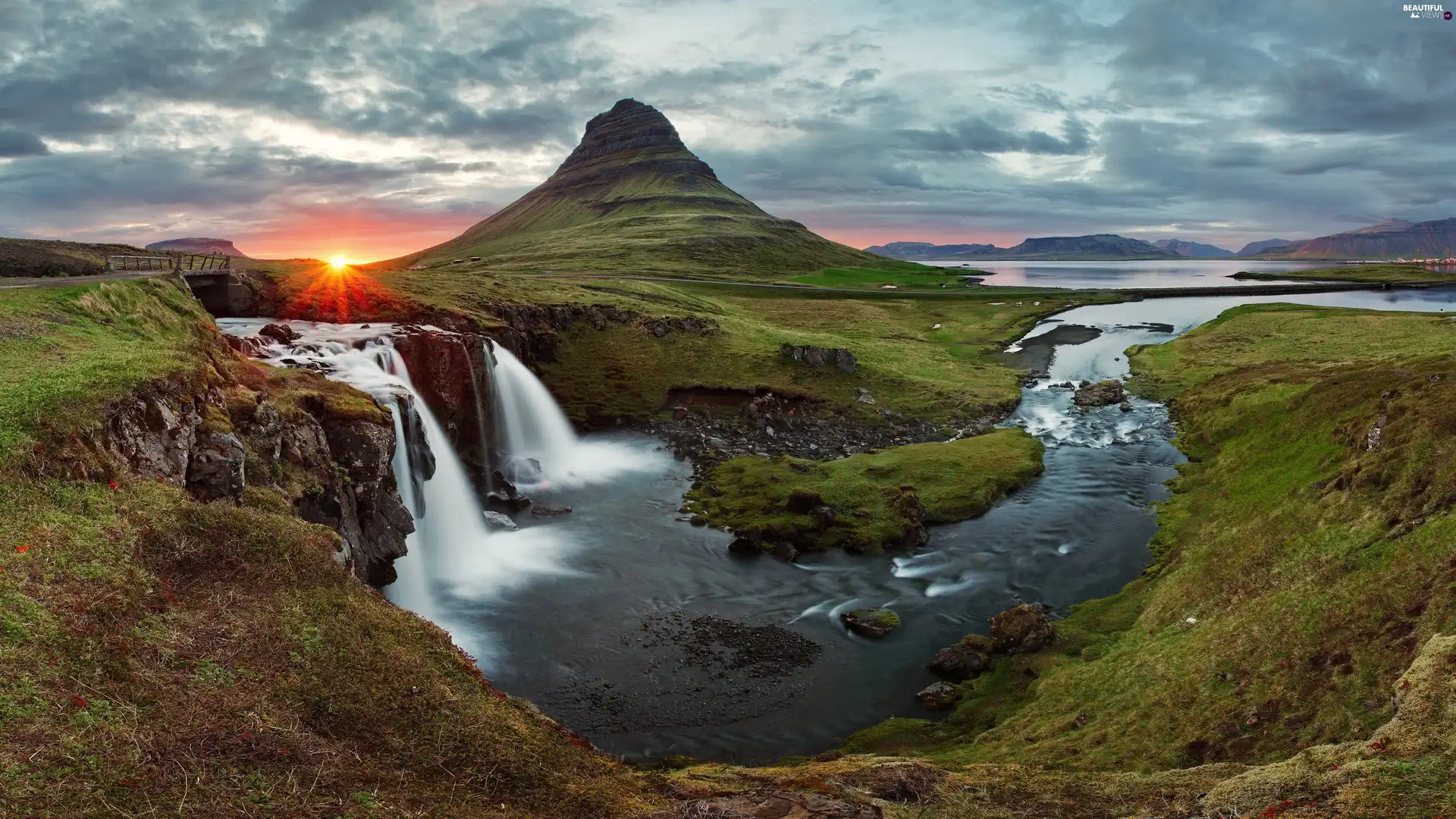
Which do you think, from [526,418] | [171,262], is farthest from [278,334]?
[526,418]

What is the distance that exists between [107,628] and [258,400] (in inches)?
696

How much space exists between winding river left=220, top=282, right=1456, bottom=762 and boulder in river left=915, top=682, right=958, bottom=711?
18.4 inches

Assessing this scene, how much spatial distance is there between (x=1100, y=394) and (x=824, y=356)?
90.8 feet

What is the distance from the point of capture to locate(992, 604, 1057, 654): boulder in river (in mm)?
32312

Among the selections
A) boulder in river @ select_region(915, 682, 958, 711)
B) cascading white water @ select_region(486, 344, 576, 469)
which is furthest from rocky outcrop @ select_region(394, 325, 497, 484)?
boulder in river @ select_region(915, 682, 958, 711)

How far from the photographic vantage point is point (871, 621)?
117 ft

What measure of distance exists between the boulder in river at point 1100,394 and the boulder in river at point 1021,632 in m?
50.1

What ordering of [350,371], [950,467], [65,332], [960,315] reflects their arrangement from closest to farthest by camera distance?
[65,332]
[350,371]
[950,467]
[960,315]

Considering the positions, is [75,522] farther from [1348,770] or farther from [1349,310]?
[1349,310]

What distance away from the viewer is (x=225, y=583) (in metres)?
19.6

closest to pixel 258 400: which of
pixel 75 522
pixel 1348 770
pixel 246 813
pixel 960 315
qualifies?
pixel 75 522

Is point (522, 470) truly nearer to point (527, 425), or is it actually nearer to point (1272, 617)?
point (527, 425)

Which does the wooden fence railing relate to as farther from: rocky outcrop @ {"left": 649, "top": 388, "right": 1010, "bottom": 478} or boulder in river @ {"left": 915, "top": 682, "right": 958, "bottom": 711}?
boulder in river @ {"left": 915, "top": 682, "right": 958, "bottom": 711}

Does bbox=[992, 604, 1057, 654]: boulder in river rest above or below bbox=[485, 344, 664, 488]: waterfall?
below
